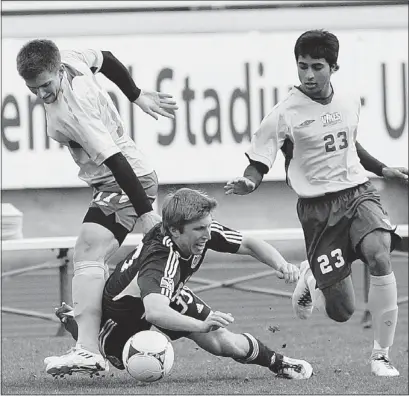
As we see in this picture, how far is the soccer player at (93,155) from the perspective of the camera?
5.95 metres

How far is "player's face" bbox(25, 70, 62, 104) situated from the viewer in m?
5.91

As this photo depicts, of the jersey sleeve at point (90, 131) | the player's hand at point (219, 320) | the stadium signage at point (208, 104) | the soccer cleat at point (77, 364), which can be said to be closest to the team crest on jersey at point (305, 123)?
the jersey sleeve at point (90, 131)

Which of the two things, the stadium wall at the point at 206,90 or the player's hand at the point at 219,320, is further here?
the stadium wall at the point at 206,90

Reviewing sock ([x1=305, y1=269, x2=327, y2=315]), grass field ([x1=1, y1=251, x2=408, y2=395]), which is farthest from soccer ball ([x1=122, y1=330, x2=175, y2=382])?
sock ([x1=305, y1=269, x2=327, y2=315])

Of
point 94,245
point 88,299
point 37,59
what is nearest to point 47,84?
point 37,59

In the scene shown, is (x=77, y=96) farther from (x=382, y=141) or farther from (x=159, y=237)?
(x=382, y=141)

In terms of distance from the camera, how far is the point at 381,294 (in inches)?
253

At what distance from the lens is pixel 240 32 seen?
12148mm

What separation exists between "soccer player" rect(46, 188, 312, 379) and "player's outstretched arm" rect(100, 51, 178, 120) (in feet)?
2.31

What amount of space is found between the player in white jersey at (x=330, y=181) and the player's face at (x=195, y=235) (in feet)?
1.45

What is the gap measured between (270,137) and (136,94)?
80 centimetres

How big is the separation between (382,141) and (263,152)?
6.12 meters

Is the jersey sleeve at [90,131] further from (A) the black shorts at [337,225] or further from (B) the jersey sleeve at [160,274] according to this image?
(A) the black shorts at [337,225]

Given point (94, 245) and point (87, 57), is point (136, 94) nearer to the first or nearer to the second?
point (87, 57)
